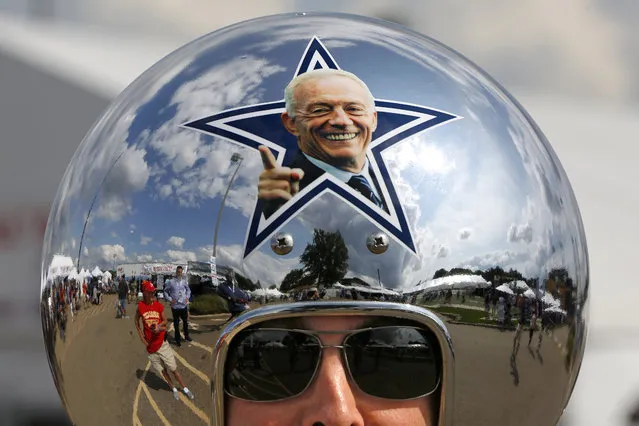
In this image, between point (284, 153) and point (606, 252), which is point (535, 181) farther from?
point (606, 252)

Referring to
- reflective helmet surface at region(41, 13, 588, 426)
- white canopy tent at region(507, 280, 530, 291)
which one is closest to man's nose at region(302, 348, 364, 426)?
reflective helmet surface at region(41, 13, 588, 426)

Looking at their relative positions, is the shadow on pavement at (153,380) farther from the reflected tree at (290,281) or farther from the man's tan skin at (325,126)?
the man's tan skin at (325,126)

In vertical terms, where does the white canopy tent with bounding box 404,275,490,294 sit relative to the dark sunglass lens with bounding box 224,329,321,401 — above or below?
above

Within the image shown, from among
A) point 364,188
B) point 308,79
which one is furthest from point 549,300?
point 308,79

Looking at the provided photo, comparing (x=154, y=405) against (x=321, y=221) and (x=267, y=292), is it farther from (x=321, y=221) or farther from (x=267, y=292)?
Result: (x=321, y=221)

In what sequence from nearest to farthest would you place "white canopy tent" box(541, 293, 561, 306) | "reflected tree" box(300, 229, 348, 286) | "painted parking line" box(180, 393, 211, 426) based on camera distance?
"reflected tree" box(300, 229, 348, 286), "painted parking line" box(180, 393, 211, 426), "white canopy tent" box(541, 293, 561, 306)

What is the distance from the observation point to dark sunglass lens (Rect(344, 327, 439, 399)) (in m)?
2.49

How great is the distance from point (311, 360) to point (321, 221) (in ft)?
1.07

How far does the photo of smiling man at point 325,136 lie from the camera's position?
97.5 inches

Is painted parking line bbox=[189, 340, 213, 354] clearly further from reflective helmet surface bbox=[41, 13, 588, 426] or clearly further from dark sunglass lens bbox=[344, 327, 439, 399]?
dark sunglass lens bbox=[344, 327, 439, 399]

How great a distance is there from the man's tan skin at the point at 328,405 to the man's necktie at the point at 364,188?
27cm

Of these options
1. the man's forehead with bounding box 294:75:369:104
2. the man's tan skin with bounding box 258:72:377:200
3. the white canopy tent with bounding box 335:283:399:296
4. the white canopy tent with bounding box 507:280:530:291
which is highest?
the man's forehead with bounding box 294:75:369:104

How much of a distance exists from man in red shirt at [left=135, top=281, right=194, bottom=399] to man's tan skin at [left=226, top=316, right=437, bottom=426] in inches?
6.1

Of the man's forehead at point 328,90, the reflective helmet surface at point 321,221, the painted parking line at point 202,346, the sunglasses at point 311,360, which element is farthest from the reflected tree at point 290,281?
the man's forehead at point 328,90
